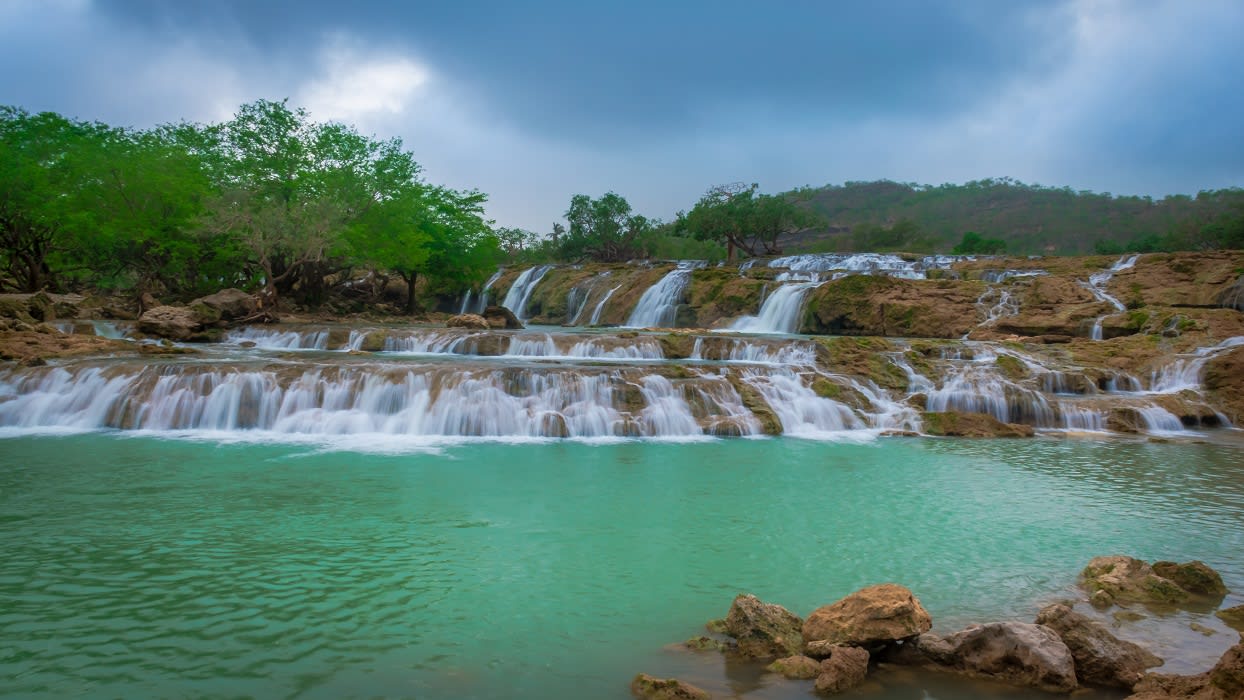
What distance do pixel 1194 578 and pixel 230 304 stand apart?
24.3m

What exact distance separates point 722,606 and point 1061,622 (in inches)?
81.1

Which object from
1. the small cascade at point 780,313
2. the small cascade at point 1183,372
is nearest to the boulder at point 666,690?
the small cascade at point 1183,372

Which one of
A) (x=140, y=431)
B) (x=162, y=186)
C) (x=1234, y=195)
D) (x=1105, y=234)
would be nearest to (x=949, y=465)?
(x=140, y=431)

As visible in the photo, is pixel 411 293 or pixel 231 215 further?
pixel 411 293

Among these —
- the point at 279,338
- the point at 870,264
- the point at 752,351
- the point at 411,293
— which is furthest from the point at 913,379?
the point at 411,293

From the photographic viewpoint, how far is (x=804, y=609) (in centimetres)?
499

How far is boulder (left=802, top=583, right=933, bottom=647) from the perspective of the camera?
396 cm

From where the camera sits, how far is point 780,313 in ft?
87.7

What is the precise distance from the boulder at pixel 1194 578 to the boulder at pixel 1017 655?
2.07 m

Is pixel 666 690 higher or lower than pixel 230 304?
lower

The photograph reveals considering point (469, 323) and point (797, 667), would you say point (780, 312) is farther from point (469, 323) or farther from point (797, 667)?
point (797, 667)

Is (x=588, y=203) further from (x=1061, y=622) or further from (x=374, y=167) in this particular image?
(x=1061, y=622)

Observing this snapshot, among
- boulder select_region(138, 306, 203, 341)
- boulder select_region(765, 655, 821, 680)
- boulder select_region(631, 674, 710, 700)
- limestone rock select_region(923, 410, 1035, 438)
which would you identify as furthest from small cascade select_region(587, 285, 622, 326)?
boulder select_region(631, 674, 710, 700)

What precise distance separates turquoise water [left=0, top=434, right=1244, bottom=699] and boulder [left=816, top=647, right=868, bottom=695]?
0.11 metres
